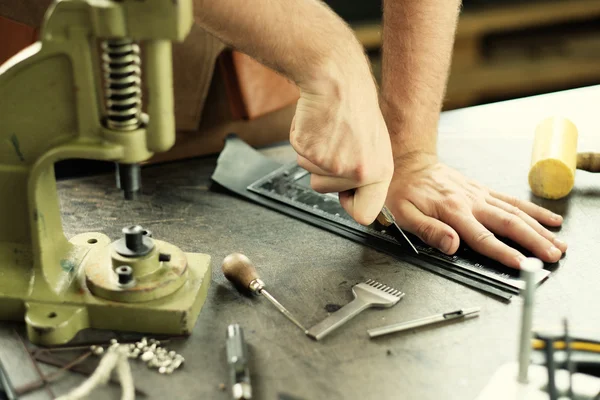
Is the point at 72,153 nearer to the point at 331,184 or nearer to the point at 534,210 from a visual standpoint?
the point at 331,184

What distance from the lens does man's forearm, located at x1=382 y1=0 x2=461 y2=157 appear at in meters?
1.42

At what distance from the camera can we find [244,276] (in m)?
1.04

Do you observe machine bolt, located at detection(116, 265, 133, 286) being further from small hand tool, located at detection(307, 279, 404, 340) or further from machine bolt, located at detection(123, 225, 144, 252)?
A: small hand tool, located at detection(307, 279, 404, 340)

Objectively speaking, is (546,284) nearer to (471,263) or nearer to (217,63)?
(471,263)

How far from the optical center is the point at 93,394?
85cm

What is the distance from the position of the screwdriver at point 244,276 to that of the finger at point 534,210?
54 cm

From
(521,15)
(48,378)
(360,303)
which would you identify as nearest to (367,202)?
(360,303)

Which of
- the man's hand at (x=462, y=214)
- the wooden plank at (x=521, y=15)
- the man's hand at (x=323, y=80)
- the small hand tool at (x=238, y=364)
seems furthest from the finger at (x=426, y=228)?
the wooden plank at (x=521, y=15)

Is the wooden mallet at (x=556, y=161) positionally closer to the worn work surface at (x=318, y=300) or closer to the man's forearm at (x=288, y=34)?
the worn work surface at (x=318, y=300)

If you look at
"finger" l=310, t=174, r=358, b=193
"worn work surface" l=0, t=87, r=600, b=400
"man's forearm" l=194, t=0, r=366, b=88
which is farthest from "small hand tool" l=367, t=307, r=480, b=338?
"man's forearm" l=194, t=0, r=366, b=88

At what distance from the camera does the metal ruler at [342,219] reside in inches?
43.8

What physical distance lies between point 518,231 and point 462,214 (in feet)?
0.33

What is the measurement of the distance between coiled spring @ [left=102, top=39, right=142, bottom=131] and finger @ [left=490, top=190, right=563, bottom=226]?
75cm

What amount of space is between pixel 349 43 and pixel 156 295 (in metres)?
0.47
